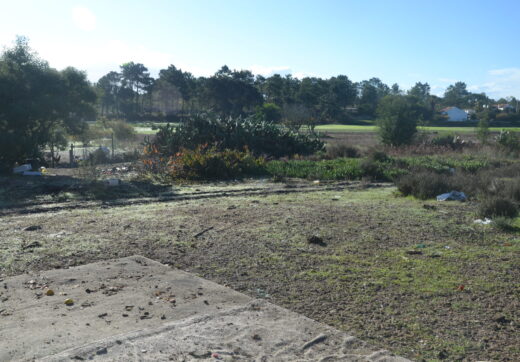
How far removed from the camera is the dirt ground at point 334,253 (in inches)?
200

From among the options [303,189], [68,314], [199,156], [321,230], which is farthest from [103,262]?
[199,156]

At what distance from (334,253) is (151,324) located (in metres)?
3.31

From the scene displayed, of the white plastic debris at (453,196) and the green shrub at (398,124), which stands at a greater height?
the green shrub at (398,124)

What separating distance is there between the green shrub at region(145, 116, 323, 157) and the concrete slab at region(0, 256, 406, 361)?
14694 millimetres

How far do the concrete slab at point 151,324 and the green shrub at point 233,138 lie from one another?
579 inches

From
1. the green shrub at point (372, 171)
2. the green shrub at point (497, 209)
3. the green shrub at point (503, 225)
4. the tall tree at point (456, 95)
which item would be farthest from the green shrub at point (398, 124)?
the tall tree at point (456, 95)

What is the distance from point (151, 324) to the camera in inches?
197

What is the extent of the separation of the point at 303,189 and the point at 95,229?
6921mm

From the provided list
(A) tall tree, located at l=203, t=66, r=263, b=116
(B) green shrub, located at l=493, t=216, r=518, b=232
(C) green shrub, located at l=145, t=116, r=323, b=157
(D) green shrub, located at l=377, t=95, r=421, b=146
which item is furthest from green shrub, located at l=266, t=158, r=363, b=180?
(A) tall tree, located at l=203, t=66, r=263, b=116

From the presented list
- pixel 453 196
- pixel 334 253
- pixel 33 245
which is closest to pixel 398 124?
pixel 453 196

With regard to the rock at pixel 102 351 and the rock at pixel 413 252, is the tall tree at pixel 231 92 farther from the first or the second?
→ the rock at pixel 102 351

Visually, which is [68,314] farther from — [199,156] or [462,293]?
[199,156]

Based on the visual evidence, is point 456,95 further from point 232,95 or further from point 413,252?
point 413,252

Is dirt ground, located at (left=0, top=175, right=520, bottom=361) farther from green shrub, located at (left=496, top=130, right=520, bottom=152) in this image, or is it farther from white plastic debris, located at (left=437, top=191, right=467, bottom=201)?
green shrub, located at (left=496, top=130, right=520, bottom=152)
